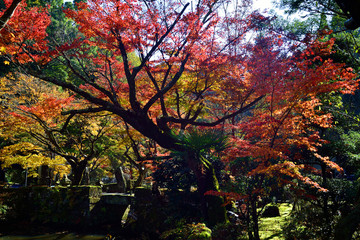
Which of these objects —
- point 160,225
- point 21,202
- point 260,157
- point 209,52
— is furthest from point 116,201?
point 209,52

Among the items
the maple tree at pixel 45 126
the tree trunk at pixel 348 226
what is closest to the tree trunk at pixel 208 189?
the tree trunk at pixel 348 226

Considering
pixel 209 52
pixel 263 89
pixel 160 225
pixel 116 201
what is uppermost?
pixel 209 52

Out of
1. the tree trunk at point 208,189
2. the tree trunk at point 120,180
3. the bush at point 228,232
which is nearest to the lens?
the bush at point 228,232

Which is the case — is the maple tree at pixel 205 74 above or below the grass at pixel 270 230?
above

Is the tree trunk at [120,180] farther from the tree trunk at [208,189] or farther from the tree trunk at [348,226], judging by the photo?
the tree trunk at [348,226]

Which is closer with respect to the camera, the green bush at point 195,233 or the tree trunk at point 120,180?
the green bush at point 195,233

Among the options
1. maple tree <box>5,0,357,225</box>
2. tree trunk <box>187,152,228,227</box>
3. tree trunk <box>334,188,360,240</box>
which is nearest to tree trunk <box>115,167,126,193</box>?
maple tree <box>5,0,357,225</box>

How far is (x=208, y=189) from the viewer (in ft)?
22.0

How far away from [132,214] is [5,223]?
620 centimetres

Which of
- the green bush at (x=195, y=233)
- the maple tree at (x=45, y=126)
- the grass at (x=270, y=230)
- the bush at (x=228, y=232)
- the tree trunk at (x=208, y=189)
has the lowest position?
the grass at (x=270, y=230)

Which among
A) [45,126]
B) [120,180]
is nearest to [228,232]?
[45,126]

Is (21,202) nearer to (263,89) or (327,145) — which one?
(263,89)

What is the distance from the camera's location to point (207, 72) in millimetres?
8789

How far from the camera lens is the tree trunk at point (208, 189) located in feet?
20.5
